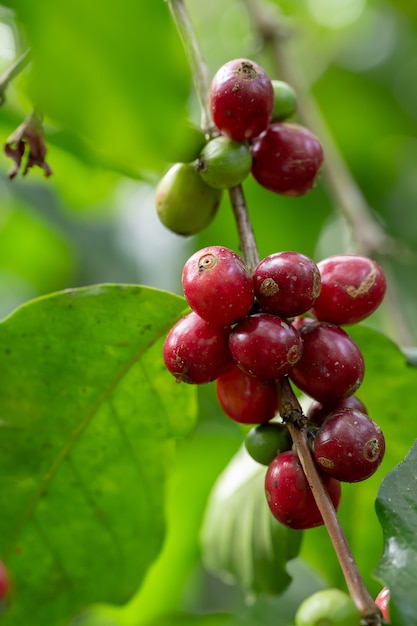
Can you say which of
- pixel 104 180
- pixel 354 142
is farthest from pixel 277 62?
pixel 354 142

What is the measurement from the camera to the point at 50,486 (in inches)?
58.7

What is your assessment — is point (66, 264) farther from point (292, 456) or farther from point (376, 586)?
point (292, 456)

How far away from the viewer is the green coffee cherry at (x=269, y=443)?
3.94 ft

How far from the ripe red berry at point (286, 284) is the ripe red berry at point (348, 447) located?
0.16 meters

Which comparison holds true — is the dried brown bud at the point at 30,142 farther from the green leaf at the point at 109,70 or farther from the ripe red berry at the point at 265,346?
the ripe red berry at the point at 265,346

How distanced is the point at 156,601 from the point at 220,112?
1.71 meters

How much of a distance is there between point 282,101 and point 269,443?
1.92 ft

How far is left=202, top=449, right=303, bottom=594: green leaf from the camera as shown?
161 cm

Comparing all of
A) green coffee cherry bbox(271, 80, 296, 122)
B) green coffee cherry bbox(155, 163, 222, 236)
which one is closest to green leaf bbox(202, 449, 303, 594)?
green coffee cherry bbox(155, 163, 222, 236)

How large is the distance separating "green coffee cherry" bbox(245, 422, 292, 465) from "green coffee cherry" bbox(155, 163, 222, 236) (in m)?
0.38

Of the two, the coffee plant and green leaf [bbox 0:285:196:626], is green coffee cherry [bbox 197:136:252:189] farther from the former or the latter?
green leaf [bbox 0:285:196:626]

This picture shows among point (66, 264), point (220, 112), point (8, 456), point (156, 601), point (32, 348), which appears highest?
point (220, 112)

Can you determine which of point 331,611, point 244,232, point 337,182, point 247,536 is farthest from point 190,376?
point 337,182

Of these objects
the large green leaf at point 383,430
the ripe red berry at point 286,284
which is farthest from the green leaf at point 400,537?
the large green leaf at point 383,430
